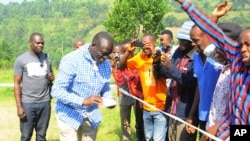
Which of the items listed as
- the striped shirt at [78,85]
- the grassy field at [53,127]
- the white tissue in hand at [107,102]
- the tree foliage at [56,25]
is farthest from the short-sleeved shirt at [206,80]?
the tree foliage at [56,25]

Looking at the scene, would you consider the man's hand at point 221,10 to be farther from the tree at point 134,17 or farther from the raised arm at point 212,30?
the tree at point 134,17

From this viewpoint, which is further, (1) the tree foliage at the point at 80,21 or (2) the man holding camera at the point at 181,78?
(1) the tree foliage at the point at 80,21

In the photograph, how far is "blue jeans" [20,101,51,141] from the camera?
613 centimetres

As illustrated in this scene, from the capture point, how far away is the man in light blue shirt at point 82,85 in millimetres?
4324

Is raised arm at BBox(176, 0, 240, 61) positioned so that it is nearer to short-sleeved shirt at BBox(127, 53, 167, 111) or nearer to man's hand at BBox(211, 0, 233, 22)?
man's hand at BBox(211, 0, 233, 22)

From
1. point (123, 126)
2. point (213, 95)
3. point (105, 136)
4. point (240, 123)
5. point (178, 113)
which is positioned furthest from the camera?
point (105, 136)

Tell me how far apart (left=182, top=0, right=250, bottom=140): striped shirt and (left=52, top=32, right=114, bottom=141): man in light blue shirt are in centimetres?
120

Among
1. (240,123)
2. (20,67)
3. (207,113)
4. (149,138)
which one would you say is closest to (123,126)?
(149,138)

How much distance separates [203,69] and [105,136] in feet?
14.8

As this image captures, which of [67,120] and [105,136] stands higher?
[67,120]

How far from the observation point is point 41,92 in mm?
6188

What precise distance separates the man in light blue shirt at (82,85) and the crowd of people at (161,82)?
0.03ft

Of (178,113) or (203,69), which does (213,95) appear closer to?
(203,69)

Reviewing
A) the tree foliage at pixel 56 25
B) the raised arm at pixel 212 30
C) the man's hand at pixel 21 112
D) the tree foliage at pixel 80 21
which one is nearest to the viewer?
the raised arm at pixel 212 30
